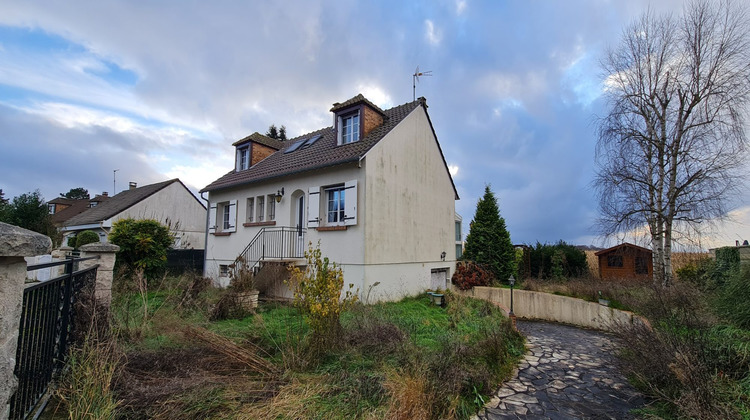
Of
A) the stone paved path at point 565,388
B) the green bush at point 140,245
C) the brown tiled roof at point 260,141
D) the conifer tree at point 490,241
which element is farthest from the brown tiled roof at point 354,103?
the stone paved path at point 565,388

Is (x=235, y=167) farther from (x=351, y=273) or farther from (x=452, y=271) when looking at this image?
(x=452, y=271)

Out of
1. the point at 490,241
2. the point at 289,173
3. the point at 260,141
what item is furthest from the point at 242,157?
the point at 490,241

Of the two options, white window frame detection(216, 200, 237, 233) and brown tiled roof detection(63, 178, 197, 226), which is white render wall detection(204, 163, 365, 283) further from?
brown tiled roof detection(63, 178, 197, 226)

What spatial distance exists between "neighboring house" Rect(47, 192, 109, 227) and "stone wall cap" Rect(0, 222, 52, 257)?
119 feet

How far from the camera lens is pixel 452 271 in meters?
13.8

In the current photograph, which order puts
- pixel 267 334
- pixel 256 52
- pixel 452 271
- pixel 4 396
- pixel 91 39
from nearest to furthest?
1. pixel 4 396
2. pixel 267 334
3. pixel 91 39
4. pixel 256 52
5. pixel 452 271

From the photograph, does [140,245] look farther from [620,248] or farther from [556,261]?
[620,248]

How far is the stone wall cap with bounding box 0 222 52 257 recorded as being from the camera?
1730 millimetres

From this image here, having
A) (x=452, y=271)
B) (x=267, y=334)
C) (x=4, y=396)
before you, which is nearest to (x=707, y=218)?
Answer: (x=452, y=271)

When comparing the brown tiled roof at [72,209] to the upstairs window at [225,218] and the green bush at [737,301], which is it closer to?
the upstairs window at [225,218]

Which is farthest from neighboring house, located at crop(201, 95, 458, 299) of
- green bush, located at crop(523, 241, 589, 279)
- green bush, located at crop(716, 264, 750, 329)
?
green bush, located at crop(716, 264, 750, 329)

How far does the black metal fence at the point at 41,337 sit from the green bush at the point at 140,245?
8625mm

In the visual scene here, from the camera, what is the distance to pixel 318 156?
1161 cm

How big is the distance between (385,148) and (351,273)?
13.5 feet
